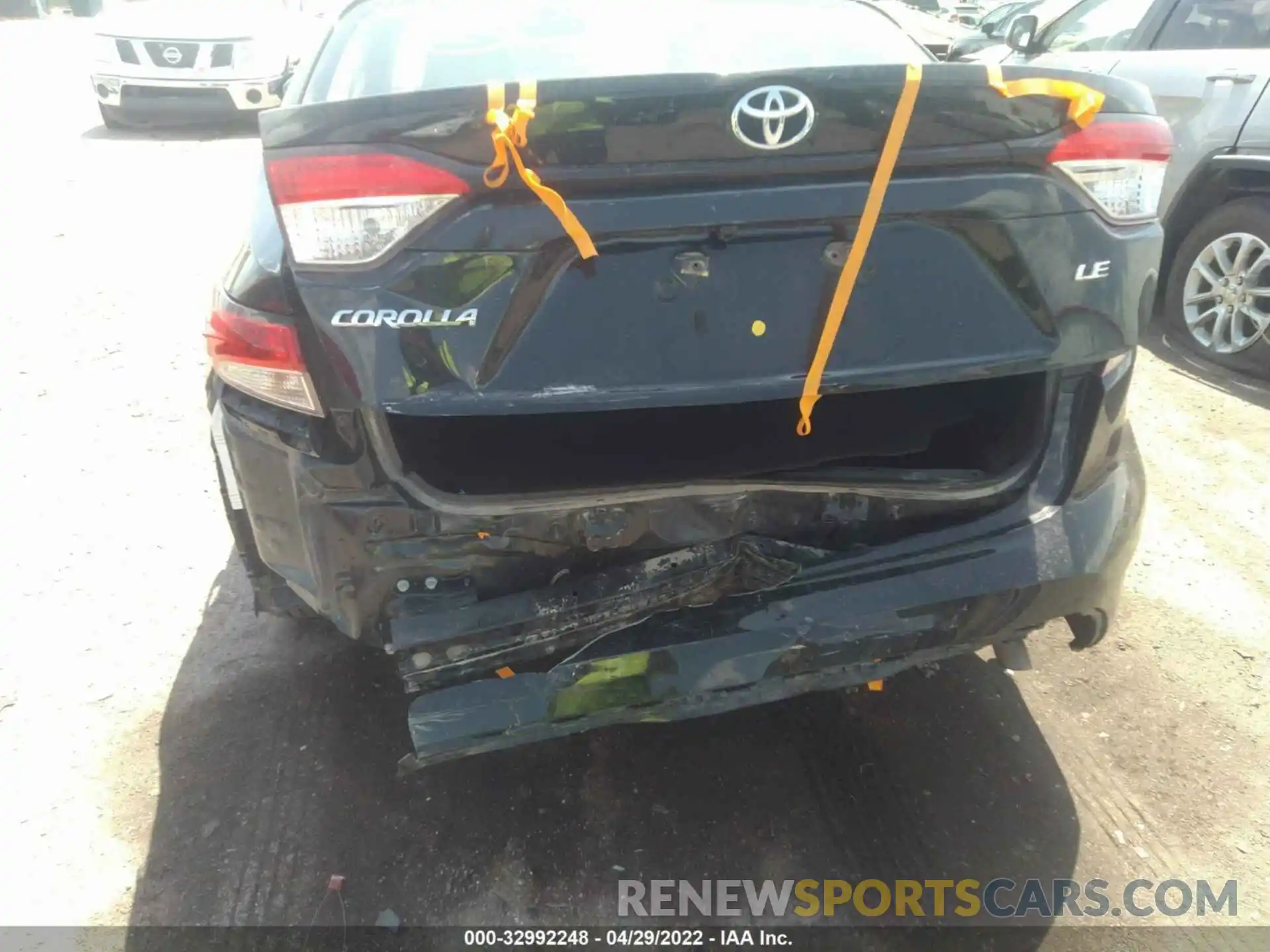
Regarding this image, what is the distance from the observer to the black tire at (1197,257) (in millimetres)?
4684

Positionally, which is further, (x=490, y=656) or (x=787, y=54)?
(x=787, y=54)

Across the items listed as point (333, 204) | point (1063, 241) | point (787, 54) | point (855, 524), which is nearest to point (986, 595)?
point (855, 524)

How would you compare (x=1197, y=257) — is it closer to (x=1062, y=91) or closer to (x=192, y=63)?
(x=1062, y=91)

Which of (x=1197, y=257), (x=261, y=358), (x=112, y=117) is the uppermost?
(x=261, y=358)

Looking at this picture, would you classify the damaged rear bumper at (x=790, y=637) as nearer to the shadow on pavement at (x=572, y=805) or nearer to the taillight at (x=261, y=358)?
the shadow on pavement at (x=572, y=805)

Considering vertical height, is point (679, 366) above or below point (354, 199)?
below

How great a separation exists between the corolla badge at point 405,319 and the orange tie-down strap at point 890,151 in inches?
24.6

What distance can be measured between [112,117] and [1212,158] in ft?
31.6

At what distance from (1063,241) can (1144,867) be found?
1.46 meters

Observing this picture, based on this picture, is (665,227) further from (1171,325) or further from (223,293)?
(1171,325)

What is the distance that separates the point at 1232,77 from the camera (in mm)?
4723

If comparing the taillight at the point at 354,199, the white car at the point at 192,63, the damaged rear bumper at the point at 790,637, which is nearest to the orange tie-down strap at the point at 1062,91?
the damaged rear bumper at the point at 790,637

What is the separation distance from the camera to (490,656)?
191 centimetres

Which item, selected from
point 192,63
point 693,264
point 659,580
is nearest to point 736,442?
point 659,580
